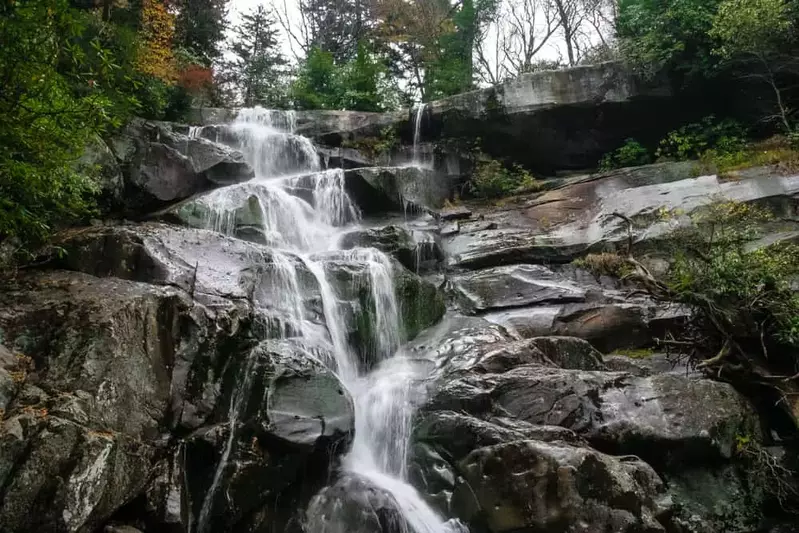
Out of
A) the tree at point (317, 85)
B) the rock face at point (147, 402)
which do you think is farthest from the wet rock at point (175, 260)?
the tree at point (317, 85)

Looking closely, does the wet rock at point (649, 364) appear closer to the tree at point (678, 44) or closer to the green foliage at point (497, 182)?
the green foliage at point (497, 182)

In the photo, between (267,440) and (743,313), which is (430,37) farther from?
(267,440)

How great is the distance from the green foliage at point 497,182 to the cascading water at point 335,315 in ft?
13.4

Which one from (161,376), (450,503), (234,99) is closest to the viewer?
(161,376)

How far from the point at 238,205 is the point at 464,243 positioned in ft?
17.0

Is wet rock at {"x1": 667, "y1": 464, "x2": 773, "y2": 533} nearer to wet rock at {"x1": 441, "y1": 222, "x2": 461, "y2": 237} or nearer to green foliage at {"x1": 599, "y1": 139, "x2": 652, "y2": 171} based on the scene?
wet rock at {"x1": 441, "y1": 222, "x2": 461, "y2": 237}

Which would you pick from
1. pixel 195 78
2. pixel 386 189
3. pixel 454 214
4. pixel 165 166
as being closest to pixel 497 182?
pixel 454 214

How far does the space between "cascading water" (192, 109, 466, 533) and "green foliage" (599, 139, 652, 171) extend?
25.5 feet

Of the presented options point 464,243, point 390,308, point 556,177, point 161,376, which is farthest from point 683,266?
point 556,177

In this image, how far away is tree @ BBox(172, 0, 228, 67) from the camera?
20.8 m

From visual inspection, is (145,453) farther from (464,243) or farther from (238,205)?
(464,243)

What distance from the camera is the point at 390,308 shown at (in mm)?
9617

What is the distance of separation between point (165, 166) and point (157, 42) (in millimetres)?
7096

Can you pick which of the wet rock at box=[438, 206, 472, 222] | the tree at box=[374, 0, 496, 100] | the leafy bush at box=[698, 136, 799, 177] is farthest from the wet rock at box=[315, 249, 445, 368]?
the tree at box=[374, 0, 496, 100]
